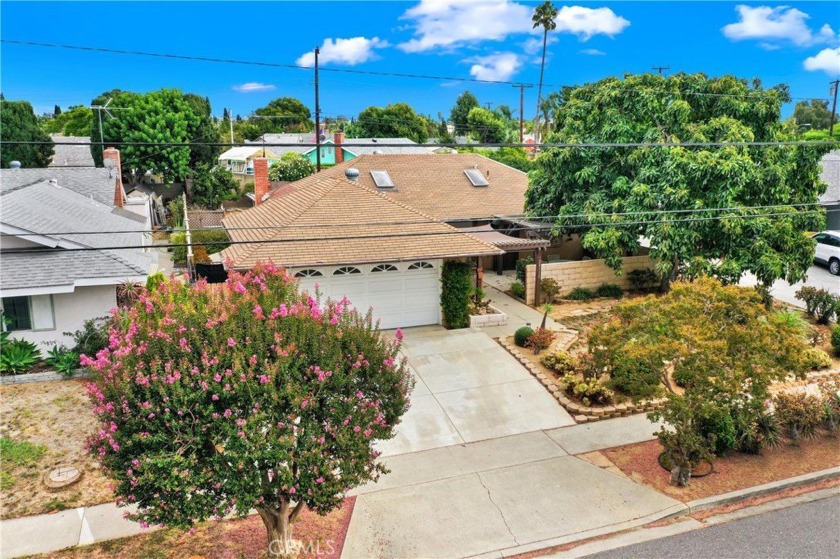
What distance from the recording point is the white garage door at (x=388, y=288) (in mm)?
17047

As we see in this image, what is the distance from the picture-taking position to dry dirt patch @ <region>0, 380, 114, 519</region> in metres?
9.50

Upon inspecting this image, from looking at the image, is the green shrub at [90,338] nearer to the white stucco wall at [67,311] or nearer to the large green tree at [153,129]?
the white stucco wall at [67,311]

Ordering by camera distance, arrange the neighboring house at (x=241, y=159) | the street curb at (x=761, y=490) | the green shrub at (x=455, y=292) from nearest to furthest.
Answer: the street curb at (x=761, y=490) < the green shrub at (x=455, y=292) < the neighboring house at (x=241, y=159)

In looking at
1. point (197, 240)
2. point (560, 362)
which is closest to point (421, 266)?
point (560, 362)

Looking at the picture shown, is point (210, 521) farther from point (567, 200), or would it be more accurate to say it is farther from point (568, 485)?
point (567, 200)

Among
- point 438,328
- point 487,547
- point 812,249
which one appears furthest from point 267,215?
point 812,249

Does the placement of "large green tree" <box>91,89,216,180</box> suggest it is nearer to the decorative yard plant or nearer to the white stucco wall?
the white stucco wall

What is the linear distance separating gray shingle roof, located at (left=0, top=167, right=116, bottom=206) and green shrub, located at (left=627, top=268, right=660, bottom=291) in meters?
21.1

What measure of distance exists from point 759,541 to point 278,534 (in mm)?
7184

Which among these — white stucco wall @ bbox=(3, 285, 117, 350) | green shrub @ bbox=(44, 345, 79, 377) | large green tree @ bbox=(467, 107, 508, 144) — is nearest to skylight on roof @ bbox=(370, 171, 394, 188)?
white stucco wall @ bbox=(3, 285, 117, 350)

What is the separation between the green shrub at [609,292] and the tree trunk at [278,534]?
1664 cm

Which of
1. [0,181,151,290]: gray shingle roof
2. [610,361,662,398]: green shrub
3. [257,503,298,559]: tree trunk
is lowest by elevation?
[257,503,298,559]: tree trunk

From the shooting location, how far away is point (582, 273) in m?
22.0

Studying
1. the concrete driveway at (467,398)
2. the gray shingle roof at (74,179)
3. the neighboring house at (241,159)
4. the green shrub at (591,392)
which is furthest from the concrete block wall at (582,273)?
the neighboring house at (241,159)
